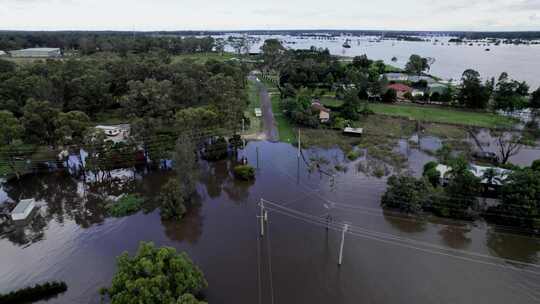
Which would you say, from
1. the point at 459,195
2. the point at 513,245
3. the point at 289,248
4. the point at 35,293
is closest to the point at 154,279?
the point at 35,293

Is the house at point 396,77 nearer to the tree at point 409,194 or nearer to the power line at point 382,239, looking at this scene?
the tree at point 409,194

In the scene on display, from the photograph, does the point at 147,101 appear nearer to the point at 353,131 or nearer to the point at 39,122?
the point at 39,122

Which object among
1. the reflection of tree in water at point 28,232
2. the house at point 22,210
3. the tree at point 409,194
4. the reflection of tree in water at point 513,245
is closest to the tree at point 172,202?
the reflection of tree in water at point 28,232

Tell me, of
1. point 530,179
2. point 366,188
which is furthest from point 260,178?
point 530,179

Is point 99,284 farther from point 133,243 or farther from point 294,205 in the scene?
point 294,205

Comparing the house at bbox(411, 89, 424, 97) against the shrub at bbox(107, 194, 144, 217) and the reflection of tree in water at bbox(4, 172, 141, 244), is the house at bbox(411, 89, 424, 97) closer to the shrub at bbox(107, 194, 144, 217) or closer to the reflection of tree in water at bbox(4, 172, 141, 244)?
the reflection of tree in water at bbox(4, 172, 141, 244)

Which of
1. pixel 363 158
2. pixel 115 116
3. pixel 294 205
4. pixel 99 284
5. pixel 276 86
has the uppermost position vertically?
pixel 276 86

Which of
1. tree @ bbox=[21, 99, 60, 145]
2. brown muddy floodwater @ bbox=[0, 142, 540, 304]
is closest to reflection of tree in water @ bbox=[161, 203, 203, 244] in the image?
brown muddy floodwater @ bbox=[0, 142, 540, 304]
